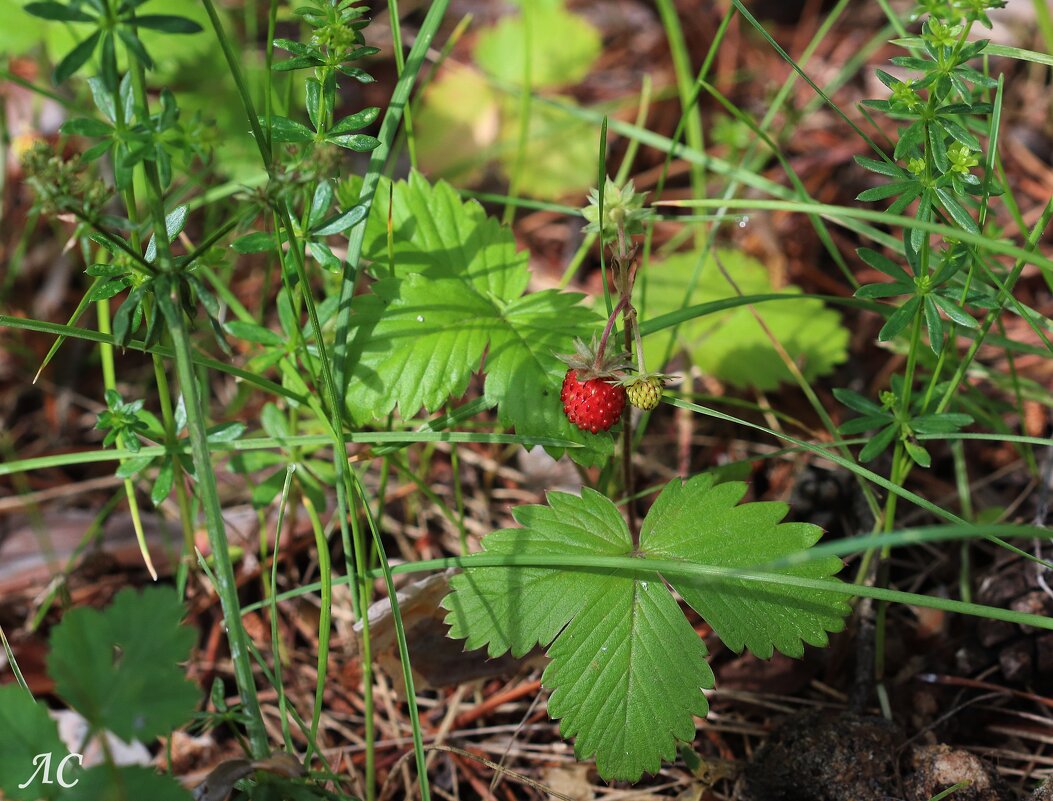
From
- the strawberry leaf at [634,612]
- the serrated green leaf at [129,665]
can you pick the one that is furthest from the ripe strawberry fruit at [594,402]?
the serrated green leaf at [129,665]

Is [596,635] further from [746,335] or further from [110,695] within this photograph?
[746,335]

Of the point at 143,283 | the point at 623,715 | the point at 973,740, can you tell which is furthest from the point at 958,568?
the point at 143,283

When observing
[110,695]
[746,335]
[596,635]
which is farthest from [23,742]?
[746,335]

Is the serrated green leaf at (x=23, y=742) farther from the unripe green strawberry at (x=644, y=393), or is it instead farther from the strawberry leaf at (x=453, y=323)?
the unripe green strawberry at (x=644, y=393)

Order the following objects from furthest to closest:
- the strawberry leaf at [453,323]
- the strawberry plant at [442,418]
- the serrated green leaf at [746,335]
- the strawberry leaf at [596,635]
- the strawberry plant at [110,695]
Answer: the serrated green leaf at [746,335] → the strawberry leaf at [453,323] → the strawberry leaf at [596,635] → the strawberry plant at [442,418] → the strawberry plant at [110,695]

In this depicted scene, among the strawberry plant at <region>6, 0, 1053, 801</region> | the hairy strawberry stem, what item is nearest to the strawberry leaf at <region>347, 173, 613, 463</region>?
the strawberry plant at <region>6, 0, 1053, 801</region>

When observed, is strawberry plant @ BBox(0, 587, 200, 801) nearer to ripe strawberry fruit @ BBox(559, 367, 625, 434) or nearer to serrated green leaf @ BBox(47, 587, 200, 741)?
serrated green leaf @ BBox(47, 587, 200, 741)
